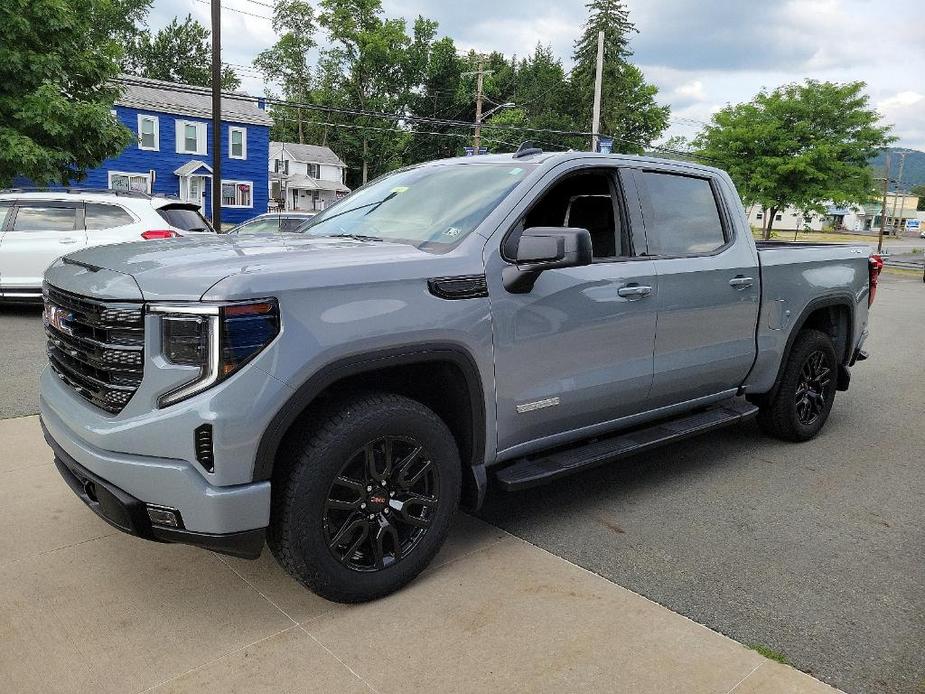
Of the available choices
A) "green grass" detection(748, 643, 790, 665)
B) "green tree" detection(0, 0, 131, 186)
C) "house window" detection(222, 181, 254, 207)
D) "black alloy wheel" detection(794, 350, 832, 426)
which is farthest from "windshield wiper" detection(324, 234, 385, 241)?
"house window" detection(222, 181, 254, 207)

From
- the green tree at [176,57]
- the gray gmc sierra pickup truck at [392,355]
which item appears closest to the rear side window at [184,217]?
the gray gmc sierra pickup truck at [392,355]

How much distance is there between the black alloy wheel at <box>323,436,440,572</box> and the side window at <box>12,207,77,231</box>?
30.4ft

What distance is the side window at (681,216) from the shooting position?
425 centimetres

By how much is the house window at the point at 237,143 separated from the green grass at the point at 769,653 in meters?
39.0

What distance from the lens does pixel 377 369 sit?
2.96 m

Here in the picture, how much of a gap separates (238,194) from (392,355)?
125ft

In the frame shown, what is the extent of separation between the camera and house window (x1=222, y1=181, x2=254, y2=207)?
3828cm

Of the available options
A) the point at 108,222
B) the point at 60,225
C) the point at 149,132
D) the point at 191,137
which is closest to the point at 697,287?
the point at 108,222

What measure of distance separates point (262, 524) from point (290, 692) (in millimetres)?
563

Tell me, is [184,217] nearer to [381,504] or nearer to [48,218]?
[48,218]

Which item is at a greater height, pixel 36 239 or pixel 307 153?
pixel 307 153

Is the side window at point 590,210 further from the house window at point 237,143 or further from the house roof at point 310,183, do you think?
the house roof at point 310,183

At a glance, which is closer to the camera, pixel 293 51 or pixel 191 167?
pixel 191 167

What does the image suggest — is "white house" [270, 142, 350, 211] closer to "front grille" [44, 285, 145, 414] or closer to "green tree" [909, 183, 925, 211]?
"front grille" [44, 285, 145, 414]
